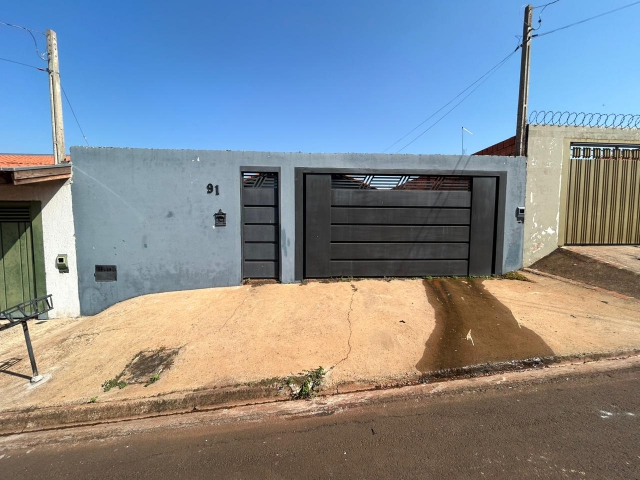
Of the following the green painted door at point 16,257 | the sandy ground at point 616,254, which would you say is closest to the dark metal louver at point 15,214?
the green painted door at point 16,257

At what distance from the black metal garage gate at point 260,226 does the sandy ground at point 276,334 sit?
0.50 metres

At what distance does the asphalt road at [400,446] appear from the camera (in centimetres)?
209

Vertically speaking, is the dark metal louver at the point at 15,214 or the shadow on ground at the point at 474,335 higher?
the dark metal louver at the point at 15,214

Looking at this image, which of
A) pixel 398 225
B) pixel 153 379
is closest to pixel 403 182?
pixel 398 225

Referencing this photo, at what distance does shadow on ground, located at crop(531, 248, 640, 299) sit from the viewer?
555cm

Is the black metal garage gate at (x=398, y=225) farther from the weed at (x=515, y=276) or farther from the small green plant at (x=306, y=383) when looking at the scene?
the small green plant at (x=306, y=383)

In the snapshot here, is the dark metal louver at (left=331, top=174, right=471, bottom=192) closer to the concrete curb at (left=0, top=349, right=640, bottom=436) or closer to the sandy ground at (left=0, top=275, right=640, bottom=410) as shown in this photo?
the sandy ground at (left=0, top=275, right=640, bottom=410)

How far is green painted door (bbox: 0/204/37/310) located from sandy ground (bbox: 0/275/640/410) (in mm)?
756

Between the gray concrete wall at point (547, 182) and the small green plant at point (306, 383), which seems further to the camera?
the gray concrete wall at point (547, 182)

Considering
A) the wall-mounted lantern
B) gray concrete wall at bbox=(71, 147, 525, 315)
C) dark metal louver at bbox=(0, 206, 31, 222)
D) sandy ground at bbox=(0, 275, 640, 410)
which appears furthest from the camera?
the wall-mounted lantern

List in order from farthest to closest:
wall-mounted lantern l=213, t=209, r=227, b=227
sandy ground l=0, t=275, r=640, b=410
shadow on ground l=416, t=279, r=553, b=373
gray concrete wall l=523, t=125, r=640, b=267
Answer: gray concrete wall l=523, t=125, r=640, b=267, wall-mounted lantern l=213, t=209, r=227, b=227, shadow on ground l=416, t=279, r=553, b=373, sandy ground l=0, t=275, r=640, b=410

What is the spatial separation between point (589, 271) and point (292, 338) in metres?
6.40

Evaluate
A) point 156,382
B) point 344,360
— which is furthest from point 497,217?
point 156,382

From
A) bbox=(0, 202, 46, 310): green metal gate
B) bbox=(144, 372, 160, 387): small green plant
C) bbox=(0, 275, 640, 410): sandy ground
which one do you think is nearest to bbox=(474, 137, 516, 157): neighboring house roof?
bbox=(0, 275, 640, 410): sandy ground
